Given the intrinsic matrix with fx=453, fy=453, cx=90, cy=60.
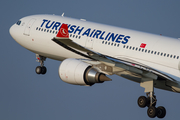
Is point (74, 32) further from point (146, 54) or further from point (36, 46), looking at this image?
point (146, 54)

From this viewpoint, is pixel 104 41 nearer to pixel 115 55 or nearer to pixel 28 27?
pixel 115 55

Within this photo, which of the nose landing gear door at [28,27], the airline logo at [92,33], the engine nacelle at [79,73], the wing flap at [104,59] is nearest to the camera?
the wing flap at [104,59]

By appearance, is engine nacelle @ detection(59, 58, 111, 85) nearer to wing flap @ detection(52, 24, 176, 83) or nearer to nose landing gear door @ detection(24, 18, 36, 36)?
wing flap @ detection(52, 24, 176, 83)

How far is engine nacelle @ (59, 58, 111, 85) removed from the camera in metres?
29.7

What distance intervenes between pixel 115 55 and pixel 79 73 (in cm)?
378

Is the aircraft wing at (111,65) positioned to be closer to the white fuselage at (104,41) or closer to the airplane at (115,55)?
the airplane at (115,55)

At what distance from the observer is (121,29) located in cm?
3400

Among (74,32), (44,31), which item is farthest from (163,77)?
(44,31)

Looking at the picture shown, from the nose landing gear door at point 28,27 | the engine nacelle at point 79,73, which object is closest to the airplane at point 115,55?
the engine nacelle at point 79,73

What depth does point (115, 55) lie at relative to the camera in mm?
32750

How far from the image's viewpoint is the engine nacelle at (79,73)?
2967 cm

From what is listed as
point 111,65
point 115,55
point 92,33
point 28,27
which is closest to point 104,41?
point 92,33

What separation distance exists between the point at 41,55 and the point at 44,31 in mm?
2734

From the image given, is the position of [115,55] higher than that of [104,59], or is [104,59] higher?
[115,55]
